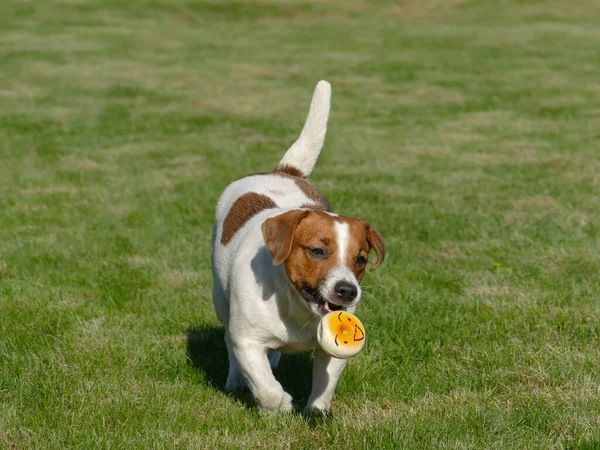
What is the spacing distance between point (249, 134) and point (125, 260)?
8003mm

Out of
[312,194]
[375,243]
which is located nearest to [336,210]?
[312,194]

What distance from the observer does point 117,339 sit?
232 inches

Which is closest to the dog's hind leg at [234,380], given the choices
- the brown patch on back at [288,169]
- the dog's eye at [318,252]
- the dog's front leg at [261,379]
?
the dog's front leg at [261,379]

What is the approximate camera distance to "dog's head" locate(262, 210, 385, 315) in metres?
4.43

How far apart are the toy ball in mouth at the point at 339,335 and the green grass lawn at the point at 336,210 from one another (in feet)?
1.54

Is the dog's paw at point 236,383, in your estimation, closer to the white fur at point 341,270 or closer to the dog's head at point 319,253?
the dog's head at point 319,253

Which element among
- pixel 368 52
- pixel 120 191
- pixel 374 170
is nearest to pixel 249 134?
pixel 374 170

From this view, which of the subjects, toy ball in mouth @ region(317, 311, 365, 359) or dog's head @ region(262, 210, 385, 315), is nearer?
toy ball in mouth @ region(317, 311, 365, 359)

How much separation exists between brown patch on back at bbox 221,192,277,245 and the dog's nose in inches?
52.8

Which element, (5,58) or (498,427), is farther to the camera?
(5,58)

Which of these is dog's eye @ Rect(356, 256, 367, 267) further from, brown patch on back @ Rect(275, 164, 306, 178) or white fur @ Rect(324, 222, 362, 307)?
brown patch on back @ Rect(275, 164, 306, 178)

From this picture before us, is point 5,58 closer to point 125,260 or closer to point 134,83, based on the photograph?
point 134,83

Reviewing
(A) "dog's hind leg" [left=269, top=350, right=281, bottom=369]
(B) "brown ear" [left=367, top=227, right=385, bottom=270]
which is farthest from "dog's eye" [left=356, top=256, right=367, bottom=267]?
(A) "dog's hind leg" [left=269, top=350, right=281, bottom=369]

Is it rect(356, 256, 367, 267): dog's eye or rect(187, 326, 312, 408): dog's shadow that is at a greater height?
rect(356, 256, 367, 267): dog's eye
